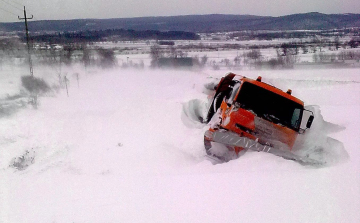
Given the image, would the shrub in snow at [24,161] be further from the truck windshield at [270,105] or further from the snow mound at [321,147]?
the snow mound at [321,147]

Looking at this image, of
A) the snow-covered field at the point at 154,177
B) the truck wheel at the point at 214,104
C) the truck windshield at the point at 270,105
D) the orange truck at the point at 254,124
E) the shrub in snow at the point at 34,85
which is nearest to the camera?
the snow-covered field at the point at 154,177

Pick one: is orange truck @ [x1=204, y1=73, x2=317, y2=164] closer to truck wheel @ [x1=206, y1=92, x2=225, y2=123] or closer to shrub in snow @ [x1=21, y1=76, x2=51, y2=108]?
truck wheel @ [x1=206, y1=92, x2=225, y2=123]

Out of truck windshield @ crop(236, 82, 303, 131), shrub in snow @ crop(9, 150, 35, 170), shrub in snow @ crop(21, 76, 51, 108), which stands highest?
truck windshield @ crop(236, 82, 303, 131)

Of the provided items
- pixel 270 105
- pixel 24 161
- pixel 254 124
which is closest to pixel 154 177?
pixel 254 124

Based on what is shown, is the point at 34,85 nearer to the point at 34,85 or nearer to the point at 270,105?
the point at 34,85

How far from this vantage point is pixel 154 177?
6375 mm

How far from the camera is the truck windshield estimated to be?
27.6ft

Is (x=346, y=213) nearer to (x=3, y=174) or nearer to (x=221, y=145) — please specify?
(x=221, y=145)

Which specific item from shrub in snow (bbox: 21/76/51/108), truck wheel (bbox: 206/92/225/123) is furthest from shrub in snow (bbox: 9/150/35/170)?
shrub in snow (bbox: 21/76/51/108)

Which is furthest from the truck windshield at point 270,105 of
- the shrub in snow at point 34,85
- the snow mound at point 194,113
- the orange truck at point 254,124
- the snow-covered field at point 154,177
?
the shrub in snow at point 34,85

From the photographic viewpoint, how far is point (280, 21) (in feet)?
634

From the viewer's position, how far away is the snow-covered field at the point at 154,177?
486 centimetres

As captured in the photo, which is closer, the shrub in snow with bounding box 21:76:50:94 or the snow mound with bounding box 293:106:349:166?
the snow mound with bounding box 293:106:349:166

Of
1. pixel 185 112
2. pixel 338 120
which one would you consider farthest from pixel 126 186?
pixel 338 120
